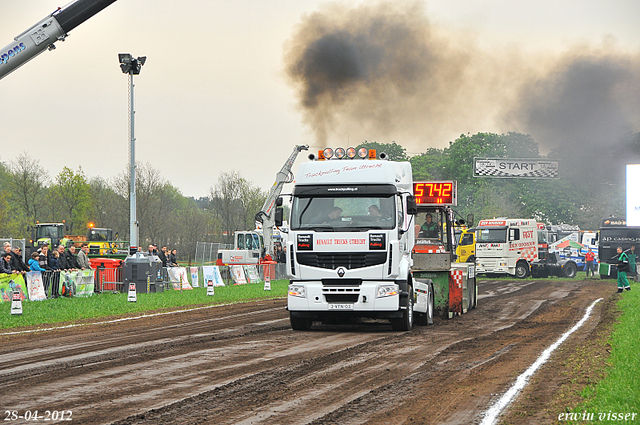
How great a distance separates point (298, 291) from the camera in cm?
1448

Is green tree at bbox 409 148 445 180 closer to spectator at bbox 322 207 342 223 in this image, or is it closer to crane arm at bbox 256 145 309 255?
crane arm at bbox 256 145 309 255

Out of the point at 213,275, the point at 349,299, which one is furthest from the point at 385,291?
the point at 213,275

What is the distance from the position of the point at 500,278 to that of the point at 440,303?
29906mm

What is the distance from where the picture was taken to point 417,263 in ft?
56.0

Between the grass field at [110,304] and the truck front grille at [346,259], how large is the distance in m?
7.30

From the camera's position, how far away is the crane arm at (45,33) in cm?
1964

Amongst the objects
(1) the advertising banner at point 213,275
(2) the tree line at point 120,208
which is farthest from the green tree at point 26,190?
(1) the advertising banner at point 213,275

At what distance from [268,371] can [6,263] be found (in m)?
14.1

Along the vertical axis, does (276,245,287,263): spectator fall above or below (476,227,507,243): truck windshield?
below

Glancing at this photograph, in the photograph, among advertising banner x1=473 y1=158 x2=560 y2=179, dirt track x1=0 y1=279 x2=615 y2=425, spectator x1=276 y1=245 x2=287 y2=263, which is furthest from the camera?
advertising banner x1=473 y1=158 x2=560 y2=179

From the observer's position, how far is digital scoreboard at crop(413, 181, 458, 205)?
18.2 meters

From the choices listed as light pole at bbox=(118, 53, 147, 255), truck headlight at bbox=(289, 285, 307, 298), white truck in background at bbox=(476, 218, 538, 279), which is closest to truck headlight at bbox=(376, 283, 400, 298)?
truck headlight at bbox=(289, 285, 307, 298)

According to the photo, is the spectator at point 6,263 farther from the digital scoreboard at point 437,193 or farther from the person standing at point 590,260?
the person standing at point 590,260

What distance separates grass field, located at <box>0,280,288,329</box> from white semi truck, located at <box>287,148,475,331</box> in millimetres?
7007
